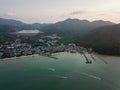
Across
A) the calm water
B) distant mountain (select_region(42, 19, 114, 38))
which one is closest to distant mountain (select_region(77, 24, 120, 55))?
the calm water

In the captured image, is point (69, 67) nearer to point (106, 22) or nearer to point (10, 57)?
point (10, 57)

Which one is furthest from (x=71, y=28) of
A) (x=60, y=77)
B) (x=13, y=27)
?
(x=60, y=77)

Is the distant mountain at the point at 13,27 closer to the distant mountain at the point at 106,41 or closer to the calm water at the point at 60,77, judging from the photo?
the distant mountain at the point at 106,41

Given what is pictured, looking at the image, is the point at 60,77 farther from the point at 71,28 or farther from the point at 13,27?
the point at 13,27

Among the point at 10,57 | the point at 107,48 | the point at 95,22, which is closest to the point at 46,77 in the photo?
the point at 10,57

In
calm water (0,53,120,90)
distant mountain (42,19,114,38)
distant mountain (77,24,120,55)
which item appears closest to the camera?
calm water (0,53,120,90)

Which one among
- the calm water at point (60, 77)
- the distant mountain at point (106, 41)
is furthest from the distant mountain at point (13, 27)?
the calm water at point (60, 77)

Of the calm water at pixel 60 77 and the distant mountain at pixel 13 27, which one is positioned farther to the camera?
the distant mountain at pixel 13 27

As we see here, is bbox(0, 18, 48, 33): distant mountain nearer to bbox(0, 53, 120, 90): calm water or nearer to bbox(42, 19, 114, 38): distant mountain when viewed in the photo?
bbox(42, 19, 114, 38): distant mountain
